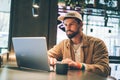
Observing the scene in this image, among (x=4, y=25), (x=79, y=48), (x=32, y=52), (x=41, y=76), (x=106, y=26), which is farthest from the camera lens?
(x=106, y=26)

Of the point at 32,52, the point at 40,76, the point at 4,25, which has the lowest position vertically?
the point at 40,76

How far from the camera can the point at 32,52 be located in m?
1.84

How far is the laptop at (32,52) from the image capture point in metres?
1.74

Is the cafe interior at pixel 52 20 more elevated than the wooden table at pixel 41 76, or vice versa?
the cafe interior at pixel 52 20

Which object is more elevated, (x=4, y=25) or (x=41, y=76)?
(x=4, y=25)

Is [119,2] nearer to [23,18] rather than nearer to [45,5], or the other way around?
[45,5]

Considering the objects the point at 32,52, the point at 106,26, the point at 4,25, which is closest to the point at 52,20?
the point at 4,25

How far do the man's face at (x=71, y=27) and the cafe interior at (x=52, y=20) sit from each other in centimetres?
98

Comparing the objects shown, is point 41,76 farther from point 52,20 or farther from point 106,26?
point 106,26

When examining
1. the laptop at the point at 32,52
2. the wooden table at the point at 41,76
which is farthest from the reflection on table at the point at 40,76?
the laptop at the point at 32,52

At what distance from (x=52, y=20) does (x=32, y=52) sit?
199cm

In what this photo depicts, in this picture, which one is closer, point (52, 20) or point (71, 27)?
point (71, 27)

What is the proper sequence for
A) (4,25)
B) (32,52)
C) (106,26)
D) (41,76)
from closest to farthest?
(41,76) → (32,52) → (4,25) → (106,26)

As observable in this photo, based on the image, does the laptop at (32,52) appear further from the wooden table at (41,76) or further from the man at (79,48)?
the man at (79,48)
